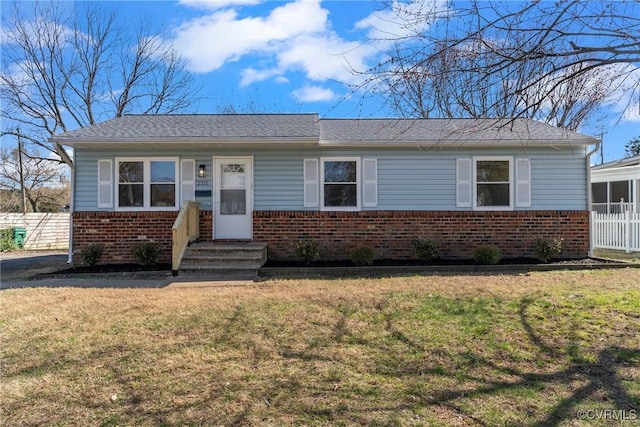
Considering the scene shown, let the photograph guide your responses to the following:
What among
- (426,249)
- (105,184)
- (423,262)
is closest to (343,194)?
(426,249)

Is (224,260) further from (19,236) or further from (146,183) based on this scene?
(19,236)

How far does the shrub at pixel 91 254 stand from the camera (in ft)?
29.7

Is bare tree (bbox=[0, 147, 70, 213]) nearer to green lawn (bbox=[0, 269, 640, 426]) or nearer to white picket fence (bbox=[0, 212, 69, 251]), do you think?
white picket fence (bbox=[0, 212, 69, 251])

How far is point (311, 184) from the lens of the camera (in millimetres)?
9703

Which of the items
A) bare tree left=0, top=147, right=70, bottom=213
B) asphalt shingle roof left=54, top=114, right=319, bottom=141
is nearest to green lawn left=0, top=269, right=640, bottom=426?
asphalt shingle roof left=54, top=114, right=319, bottom=141

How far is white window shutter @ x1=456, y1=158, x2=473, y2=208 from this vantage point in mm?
9781

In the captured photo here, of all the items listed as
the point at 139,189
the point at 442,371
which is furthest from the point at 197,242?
the point at 442,371

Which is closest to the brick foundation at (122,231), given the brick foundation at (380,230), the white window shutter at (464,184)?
the brick foundation at (380,230)

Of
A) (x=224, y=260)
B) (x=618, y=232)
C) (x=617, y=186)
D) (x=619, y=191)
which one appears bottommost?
(x=224, y=260)

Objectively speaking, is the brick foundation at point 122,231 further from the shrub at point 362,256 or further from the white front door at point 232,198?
the shrub at point 362,256

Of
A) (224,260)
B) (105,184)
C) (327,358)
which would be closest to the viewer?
(327,358)

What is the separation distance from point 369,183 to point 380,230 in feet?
3.86

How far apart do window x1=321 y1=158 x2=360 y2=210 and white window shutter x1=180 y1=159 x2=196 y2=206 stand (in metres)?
3.22

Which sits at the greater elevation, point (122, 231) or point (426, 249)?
point (122, 231)
